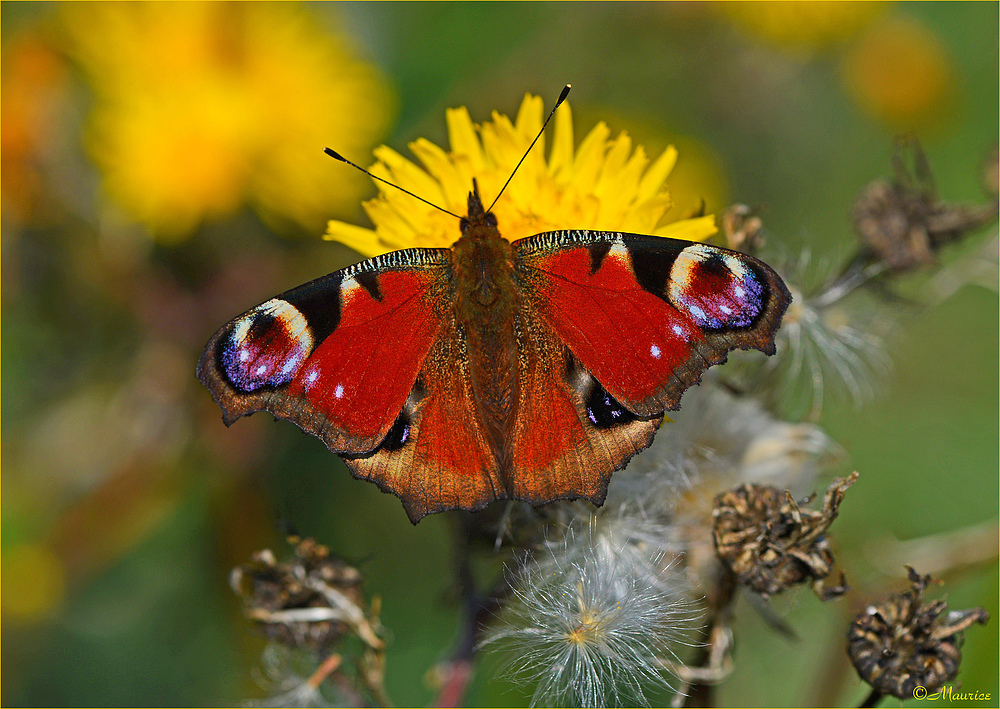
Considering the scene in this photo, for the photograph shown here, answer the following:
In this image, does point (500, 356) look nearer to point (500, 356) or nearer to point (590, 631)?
point (500, 356)

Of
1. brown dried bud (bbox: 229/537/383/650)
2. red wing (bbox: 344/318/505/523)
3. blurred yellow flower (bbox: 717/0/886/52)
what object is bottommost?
brown dried bud (bbox: 229/537/383/650)

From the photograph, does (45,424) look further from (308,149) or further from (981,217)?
(981,217)

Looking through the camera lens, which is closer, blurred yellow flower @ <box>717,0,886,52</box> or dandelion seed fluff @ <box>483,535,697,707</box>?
dandelion seed fluff @ <box>483,535,697,707</box>

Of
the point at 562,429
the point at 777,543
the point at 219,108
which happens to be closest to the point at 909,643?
the point at 777,543

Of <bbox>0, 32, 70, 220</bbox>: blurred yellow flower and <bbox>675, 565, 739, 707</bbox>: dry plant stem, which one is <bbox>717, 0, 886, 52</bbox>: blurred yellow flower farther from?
<bbox>0, 32, 70, 220</bbox>: blurred yellow flower

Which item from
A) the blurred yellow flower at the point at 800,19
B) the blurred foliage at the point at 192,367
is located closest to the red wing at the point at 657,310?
the blurred foliage at the point at 192,367

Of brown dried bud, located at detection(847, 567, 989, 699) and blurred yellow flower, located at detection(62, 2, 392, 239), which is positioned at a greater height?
blurred yellow flower, located at detection(62, 2, 392, 239)

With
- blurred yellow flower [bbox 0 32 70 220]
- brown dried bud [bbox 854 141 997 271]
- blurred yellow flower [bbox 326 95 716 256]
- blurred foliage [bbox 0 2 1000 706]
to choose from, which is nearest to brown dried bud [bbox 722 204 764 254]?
blurred yellow flower [bbox 326 95 716 256]
